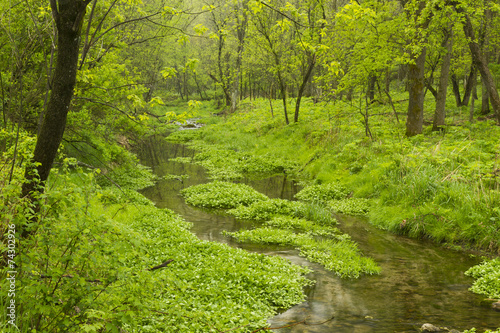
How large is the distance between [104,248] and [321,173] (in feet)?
46.2

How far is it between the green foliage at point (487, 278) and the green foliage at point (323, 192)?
6.49m

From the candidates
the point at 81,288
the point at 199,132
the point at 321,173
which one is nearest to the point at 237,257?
the point at 81,288

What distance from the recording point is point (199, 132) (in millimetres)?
34062

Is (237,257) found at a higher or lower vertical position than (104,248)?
lower

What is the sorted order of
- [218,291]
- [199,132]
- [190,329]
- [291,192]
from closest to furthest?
1. [190,329]
2. [218,291]
3. [291,192]
4. [199,132]

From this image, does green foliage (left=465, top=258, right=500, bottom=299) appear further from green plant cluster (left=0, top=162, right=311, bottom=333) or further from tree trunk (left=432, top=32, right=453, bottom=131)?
tree trunk (left=432, top=32, right=453, bottom=131)

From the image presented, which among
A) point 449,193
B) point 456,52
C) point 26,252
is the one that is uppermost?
point 456,52

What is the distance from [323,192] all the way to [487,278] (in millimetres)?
7737

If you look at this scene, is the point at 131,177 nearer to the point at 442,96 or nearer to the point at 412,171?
the point at 412,171

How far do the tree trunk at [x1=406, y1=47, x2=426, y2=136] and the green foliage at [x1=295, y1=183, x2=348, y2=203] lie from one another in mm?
5408

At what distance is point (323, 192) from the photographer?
15.0 m

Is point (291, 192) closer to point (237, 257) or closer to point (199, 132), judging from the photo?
point (237, 257)

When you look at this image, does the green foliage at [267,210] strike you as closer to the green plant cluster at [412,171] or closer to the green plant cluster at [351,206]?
the green plant cluster at [412,171]

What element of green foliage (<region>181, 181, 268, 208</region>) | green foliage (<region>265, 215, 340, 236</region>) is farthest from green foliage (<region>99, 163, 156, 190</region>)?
green foliage (<region>265, 215, 340, 236</region>)
